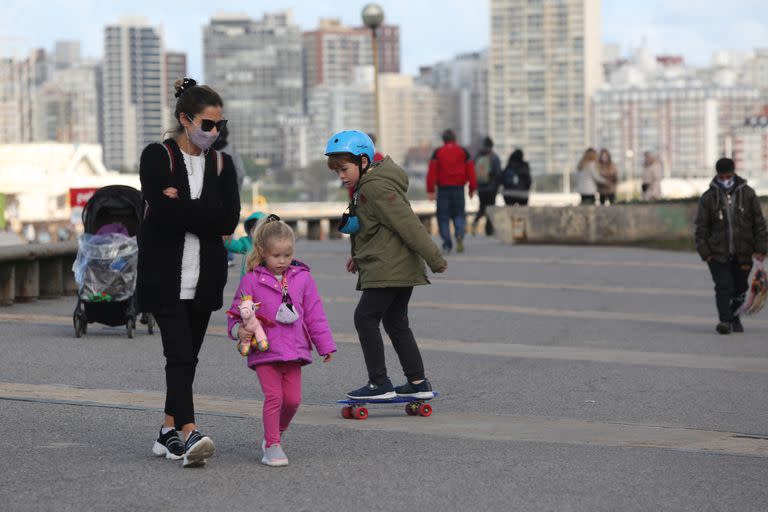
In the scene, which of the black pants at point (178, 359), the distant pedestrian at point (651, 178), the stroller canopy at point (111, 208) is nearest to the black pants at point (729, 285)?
the stroller canopy at point (111, 208)

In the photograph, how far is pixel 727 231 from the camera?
14.4m

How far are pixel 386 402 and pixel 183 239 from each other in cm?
205

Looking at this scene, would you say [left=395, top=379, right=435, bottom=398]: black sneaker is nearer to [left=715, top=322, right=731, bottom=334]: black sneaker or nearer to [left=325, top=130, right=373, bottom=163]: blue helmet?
[left=325, top=130, right=373, bottom=163]: blue helmet

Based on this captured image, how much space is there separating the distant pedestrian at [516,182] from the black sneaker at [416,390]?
22.3m

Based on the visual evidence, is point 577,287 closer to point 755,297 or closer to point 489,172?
point 755,297

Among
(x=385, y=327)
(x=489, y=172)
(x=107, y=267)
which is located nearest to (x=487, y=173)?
(x=489, y=172)

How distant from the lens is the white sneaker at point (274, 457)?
24.1ft

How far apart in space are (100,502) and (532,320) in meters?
9.25

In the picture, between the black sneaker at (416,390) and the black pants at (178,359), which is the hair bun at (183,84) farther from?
the black sneaker at (416,390)

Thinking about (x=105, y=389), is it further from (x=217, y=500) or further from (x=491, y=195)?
(x=491, y=195)

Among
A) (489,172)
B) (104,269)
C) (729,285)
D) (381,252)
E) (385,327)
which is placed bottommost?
(729,285)

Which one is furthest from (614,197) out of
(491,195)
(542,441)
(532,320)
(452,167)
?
(542,441)

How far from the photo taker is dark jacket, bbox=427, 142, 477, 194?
77.2 feet

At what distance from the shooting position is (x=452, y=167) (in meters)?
23.6
